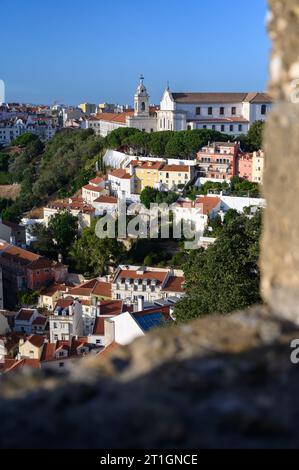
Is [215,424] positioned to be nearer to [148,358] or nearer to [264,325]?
[148,358]

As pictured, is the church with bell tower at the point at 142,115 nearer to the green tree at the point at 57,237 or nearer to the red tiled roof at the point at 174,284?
the green tree at the point at 57,237

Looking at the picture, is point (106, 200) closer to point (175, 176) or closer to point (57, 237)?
point (175, 176)

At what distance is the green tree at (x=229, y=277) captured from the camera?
13992mm

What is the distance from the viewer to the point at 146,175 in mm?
48625

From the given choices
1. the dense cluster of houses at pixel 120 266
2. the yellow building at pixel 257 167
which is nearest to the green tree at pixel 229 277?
the dense cluster of houses at pixel 120 266

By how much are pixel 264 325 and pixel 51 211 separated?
1817 inches

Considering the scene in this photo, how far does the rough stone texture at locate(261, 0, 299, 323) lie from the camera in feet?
13.1

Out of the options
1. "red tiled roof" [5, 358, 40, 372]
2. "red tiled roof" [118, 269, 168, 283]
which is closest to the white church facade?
"red tiled roof" [118, 269, 168, 283]

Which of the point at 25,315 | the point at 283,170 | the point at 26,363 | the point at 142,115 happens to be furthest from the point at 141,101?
the point at 283,170

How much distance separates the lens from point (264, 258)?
168 inches

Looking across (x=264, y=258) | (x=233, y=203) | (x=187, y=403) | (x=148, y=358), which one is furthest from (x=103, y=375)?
(x=233, y=203)

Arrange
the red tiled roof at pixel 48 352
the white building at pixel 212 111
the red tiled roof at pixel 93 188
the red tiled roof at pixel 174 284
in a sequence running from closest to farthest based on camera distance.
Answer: the red tiled roof at pixel 48 352 < the red tiled roof at pixel 174 284 < the red tiled roof at pixel 93 188 < the white building at pixel 212 111
